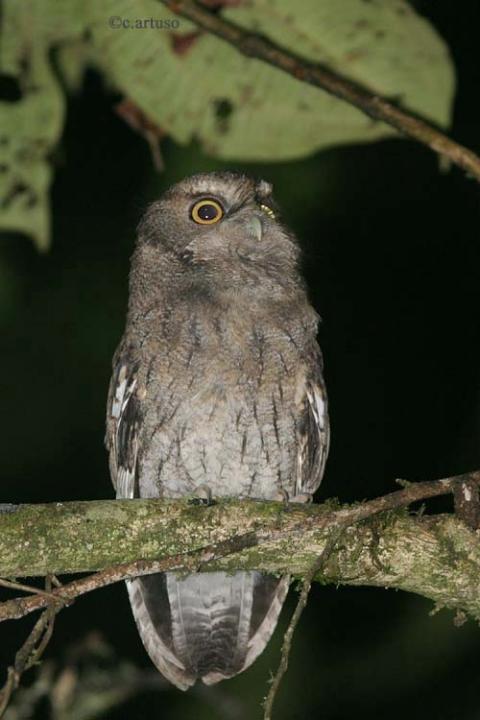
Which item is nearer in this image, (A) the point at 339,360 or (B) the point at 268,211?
(B) the point at 268,211

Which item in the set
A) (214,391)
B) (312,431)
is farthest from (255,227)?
(312,431)

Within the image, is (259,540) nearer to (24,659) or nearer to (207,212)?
(24,659)

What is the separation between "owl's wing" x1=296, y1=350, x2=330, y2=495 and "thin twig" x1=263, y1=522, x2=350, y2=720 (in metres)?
0.96

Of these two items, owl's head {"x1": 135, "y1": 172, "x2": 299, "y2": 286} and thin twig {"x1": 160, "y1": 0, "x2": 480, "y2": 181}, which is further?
owl's head {"x1": 135, "y1": 172, "x2": 299, "y2": 286}

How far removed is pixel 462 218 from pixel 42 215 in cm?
424

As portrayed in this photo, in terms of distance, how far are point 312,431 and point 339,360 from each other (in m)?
2.67

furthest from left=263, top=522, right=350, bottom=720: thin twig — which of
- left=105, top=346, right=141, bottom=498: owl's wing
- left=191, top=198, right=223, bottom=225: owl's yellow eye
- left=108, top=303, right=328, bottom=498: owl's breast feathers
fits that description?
left=191, top=198, right=223, bottom=225: owl's yellow eye

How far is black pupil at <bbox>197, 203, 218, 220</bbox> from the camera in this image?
3.64 metres

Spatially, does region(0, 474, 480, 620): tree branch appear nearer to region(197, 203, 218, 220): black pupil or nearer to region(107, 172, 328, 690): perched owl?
region(107, 172, 328, 690): perched owl

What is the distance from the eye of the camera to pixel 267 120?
7.93 ft

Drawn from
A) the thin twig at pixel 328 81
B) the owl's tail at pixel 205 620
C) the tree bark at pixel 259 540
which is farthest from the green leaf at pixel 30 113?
the owl's tail at pixel 205 620

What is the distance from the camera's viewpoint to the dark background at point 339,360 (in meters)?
5.56

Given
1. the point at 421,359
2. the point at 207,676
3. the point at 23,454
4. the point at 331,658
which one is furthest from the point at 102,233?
the point at 207,676

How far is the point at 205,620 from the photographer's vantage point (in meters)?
3.66
